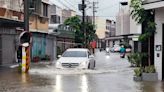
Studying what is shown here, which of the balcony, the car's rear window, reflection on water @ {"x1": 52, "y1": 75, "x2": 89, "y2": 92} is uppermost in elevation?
the balcony

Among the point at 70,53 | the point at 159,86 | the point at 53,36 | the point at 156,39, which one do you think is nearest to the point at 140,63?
the point at 156,39

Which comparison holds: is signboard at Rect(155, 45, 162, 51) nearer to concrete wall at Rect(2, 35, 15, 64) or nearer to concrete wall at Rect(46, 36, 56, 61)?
concrete wall at Rect(2, 35, 15, 64)

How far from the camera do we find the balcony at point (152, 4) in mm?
20273

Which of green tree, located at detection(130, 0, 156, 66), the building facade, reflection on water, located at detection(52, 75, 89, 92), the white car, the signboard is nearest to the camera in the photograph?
reflection on water, located at detection(52, 75, 89, 92)

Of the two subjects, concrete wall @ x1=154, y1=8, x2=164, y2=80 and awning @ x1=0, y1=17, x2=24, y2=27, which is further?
awning @ x1=0, y1=17, x2=24, y2=27

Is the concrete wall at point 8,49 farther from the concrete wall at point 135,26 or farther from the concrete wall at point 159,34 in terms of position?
the concrete wall at point 159,34

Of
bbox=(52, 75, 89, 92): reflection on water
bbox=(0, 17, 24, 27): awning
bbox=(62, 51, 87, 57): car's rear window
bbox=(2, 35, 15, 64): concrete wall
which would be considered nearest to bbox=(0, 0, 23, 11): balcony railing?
bbox=(0, 17, 24, 27): awning

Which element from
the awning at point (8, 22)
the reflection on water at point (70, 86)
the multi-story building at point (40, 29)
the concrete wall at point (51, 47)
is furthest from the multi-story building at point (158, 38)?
the concrete wall at point (51, 47)

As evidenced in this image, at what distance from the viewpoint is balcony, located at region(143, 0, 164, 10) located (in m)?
20.3

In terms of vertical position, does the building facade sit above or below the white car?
above

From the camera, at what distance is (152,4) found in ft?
69.0

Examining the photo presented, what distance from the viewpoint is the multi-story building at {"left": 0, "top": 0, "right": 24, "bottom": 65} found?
37781 millimetres

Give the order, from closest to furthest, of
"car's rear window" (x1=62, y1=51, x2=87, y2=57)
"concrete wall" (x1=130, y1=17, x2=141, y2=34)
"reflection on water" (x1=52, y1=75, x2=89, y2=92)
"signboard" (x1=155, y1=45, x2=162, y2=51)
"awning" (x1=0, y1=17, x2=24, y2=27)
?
"reflection on water" (x1=52, y1=75, x2=89, y2=92), "signboard" (x1=155, y1=45, x2=162, y2=51), "concrete wall" (x1=130, y1=17, x2=141, y2=34), "car's rear window" (x1=62, y1=51, x2=87, y2=57), "awning" (x1=0, y1=17, x2=24, y2=27)

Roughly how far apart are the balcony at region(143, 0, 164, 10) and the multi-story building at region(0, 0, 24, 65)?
16.2m
